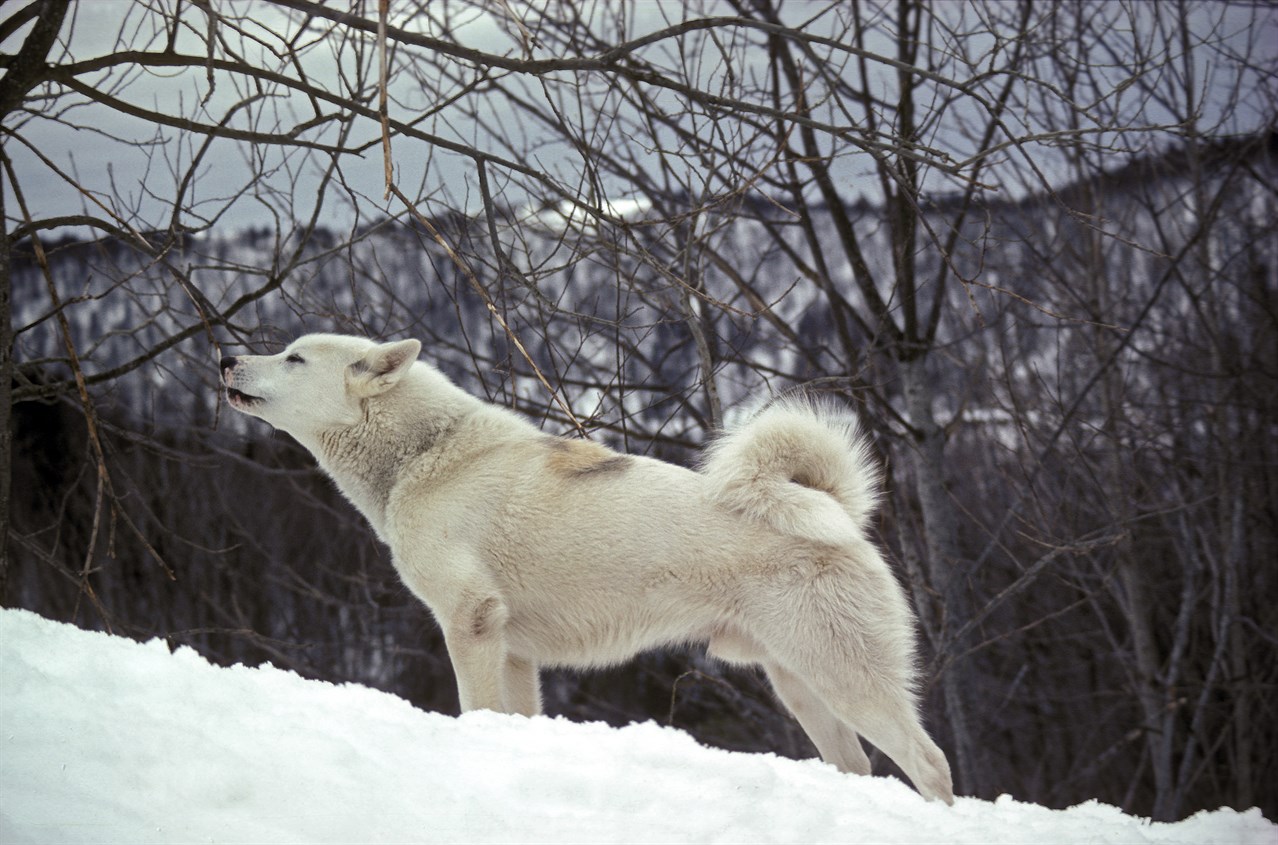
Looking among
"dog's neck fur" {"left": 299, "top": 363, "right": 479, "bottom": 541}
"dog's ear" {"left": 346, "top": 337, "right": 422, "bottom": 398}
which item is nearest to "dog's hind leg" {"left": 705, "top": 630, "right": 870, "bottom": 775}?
"dog's neck fur" {"left": 299, "top": 363, "right": 479, "bottom": 541}

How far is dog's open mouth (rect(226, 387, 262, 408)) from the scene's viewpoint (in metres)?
5.21

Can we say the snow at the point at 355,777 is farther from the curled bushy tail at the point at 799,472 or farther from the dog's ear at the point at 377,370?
the dog's ear at the point at 377,370

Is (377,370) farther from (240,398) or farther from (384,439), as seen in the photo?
(240,398)

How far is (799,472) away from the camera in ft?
15.8

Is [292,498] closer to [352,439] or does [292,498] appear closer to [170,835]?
[352,439]

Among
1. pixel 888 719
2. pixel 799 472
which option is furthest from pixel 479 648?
pixel 888 719

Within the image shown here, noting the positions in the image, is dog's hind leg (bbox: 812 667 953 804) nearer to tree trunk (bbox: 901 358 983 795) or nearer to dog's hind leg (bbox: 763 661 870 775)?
dog's hind leg (bbox: 763 661 870 775)

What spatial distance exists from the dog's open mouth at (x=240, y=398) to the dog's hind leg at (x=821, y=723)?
2535 mm

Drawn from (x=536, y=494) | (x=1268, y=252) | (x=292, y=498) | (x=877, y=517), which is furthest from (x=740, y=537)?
(x=292, y=498)

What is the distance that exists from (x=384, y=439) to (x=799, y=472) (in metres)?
1.90

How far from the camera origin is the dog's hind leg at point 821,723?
4.89 metres

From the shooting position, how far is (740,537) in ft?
15.0

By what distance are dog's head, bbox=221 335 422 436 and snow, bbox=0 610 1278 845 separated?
1520mm

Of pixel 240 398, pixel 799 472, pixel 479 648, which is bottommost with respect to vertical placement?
pixel 479 648
